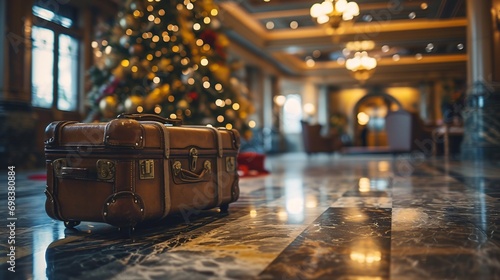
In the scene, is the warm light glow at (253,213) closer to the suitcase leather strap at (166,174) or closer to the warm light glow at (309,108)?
the suitcase leather strap at (166,174)

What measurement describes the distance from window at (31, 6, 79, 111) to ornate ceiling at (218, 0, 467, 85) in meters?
3.44

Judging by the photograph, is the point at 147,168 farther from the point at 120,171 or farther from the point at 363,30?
the point at 363,30

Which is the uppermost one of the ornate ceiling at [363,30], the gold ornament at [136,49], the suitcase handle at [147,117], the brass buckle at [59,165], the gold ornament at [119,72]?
the ornate ceiling at [363,30]

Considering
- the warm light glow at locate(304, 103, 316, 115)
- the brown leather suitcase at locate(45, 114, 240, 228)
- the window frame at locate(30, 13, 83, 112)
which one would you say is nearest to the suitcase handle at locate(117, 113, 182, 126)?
the brown leather suitcase at locate(45, 114, 240, 228)

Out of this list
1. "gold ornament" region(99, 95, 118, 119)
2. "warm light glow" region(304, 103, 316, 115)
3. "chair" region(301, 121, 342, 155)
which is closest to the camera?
"gold ornament" region(99, 95, 118, 119)

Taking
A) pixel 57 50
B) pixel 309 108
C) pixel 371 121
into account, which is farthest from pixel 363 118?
pixel 57 50

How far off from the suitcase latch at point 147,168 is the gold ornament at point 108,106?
12.5 ft

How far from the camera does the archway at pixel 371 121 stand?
22.5 metres

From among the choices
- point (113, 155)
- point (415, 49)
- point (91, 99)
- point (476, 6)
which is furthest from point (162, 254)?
point (415, 49)

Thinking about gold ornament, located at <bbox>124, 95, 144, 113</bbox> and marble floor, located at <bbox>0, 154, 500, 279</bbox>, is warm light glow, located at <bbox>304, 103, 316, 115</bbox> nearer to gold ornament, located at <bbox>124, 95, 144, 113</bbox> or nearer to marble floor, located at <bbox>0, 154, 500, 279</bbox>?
gold ornament, located at <bbox>124, 95, 144, 113</bbox>

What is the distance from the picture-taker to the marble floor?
1.26 m

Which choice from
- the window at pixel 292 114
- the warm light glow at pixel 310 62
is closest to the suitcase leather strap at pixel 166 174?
the warm light glow at pixel 310 62

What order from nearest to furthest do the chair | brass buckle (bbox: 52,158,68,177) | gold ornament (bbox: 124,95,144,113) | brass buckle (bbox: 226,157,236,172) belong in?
brass buckle (bbox: 52,158,68,177) → brass buckle (bbox: 226,157,236,172) → gold ornament (bbox: 124,95,144,113) → the chair

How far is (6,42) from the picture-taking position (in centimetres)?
657
